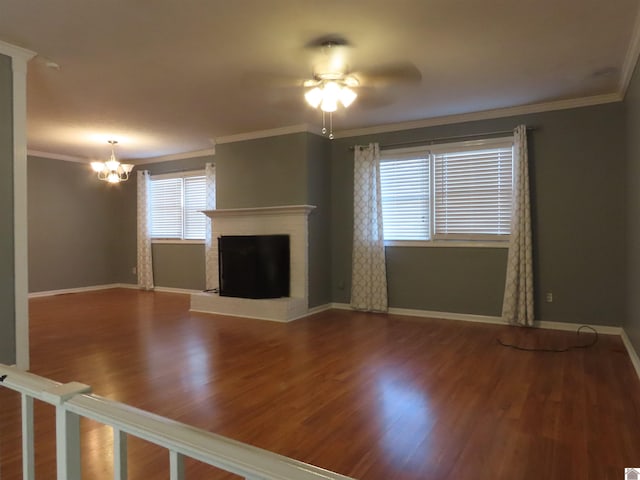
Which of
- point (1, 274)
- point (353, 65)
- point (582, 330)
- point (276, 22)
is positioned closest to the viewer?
point (276, 22)

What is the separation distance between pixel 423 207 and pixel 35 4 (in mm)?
4608

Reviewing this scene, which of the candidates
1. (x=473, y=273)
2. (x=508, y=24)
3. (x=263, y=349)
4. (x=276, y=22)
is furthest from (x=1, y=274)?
(x=473, y=273)

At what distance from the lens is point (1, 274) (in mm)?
3266

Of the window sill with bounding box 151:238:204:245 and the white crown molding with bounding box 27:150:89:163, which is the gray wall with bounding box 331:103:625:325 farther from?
the white crown molding with bounding box 27:150:89:163

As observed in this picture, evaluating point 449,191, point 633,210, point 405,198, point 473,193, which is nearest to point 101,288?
point 405,198

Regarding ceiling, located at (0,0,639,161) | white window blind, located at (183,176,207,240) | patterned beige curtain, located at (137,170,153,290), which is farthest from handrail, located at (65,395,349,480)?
patterned beige curtain, located at (137,170,153,290)

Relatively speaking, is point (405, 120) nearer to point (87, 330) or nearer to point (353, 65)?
point (353, 65)

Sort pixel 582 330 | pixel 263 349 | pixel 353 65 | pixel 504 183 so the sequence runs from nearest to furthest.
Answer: pixel 353 65 < pixel 263 349 < pixel 582 330 < pixel 504 183

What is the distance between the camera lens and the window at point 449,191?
5.30 meters

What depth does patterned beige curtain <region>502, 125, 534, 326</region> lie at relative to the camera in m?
5.01

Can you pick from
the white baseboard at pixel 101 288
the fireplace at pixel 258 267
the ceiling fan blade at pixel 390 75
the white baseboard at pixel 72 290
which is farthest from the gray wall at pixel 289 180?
the white baseboard at pixel 72 290

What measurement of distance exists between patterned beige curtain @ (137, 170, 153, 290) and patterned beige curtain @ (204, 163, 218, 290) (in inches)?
62.3

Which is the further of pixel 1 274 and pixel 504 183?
pixel 504 183

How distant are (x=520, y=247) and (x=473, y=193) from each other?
0.90 m
